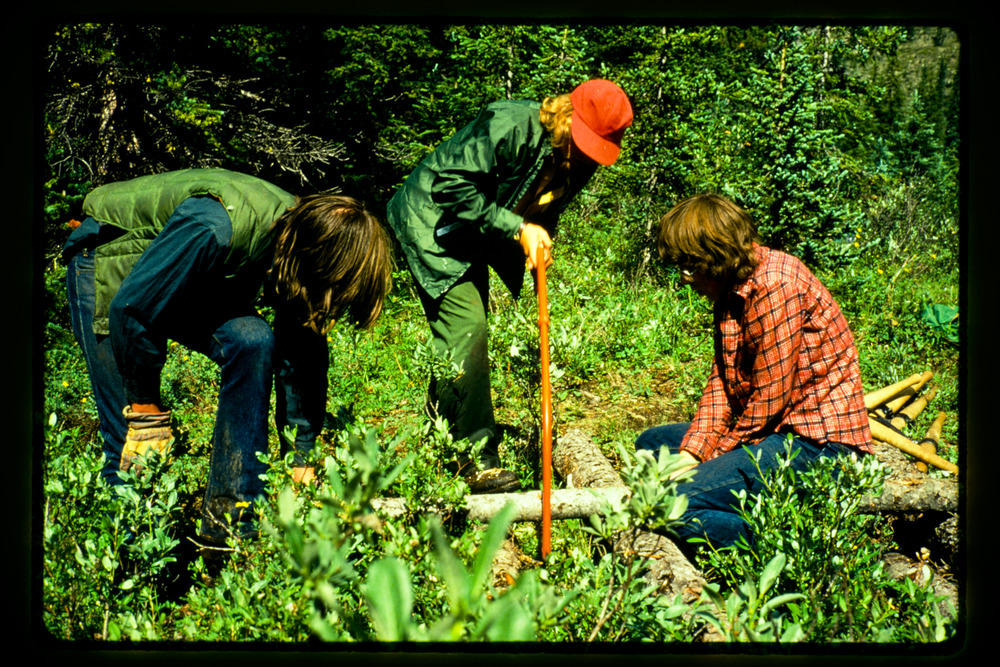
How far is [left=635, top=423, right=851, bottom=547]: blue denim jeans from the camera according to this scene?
8.30 feet

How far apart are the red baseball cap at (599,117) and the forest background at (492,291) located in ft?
1.46

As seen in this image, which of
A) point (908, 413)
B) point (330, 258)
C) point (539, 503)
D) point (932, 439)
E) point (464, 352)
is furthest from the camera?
point (908, 413)

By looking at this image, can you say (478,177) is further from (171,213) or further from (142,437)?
(142,437)

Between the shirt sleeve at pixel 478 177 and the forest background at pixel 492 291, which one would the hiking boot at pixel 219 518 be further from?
the shirt sleeve at pixel 478 177

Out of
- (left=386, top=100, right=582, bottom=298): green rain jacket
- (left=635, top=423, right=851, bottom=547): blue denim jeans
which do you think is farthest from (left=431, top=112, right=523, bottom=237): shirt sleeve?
(left=635, top=423, right=851, bottom=547): blue denim jeans

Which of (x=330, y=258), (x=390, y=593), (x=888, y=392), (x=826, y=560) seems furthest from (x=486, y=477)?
(x=888, y=392)

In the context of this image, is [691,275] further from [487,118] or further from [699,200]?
[487,118]

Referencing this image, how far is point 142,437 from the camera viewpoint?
7.19 feet

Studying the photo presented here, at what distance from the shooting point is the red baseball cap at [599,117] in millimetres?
2773

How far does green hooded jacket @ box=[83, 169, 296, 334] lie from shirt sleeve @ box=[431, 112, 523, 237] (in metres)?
0.82

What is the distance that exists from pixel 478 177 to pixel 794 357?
4.96 feet

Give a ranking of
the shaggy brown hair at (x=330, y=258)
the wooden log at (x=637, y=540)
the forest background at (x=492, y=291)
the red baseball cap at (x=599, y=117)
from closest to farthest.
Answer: the forest background at (x=492, y=291)
the shaggy brown hair at (x=330, y=258)
the wooden log at (x=637, y=540)
the red baseball cap at (x=599, y=117)

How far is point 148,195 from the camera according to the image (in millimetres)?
2260

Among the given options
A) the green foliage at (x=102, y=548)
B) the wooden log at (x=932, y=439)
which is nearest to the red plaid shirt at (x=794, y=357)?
the wooden log at (x=932, y=439)
